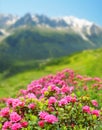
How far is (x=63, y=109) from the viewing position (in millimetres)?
11547

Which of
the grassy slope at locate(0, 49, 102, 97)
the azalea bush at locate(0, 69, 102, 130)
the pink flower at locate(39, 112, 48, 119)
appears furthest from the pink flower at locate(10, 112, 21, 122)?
the grassy slope at locate(0, 49, 102, 97)

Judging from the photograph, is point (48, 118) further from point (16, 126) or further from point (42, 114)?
point (16, 126)

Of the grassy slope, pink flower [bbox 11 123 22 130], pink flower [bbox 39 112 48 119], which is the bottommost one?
pink flower [bbox 11 123 22 130]

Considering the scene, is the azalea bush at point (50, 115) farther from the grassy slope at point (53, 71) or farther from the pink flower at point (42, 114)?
the grassy slope at point (53, 71)

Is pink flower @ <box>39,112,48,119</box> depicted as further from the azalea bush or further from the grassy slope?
the grassy slope

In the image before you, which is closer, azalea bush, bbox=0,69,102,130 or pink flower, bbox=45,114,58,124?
pink flower, bbox=45,114,58,124

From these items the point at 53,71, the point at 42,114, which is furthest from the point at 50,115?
the point at 53,71

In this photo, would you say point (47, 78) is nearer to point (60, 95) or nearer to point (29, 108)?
point (60, 95)

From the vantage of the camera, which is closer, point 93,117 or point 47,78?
point 93,117

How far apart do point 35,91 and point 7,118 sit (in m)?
4.96

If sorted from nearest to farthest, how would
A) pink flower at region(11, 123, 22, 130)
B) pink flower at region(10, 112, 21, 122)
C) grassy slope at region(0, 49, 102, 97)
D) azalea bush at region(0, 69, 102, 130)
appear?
pink flower at region(11, 123, 22, 130)
azalea bush at region(0, 69, 102, 130)
pink flower at region(10, 112, 21, 122)
grassy slope at region(0, 49, 102, 97)

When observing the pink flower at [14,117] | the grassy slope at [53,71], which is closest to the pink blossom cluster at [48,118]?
the pink flower at [14,117]

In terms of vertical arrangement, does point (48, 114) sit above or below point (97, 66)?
below

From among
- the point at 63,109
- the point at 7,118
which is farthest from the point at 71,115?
the point at 7,118
